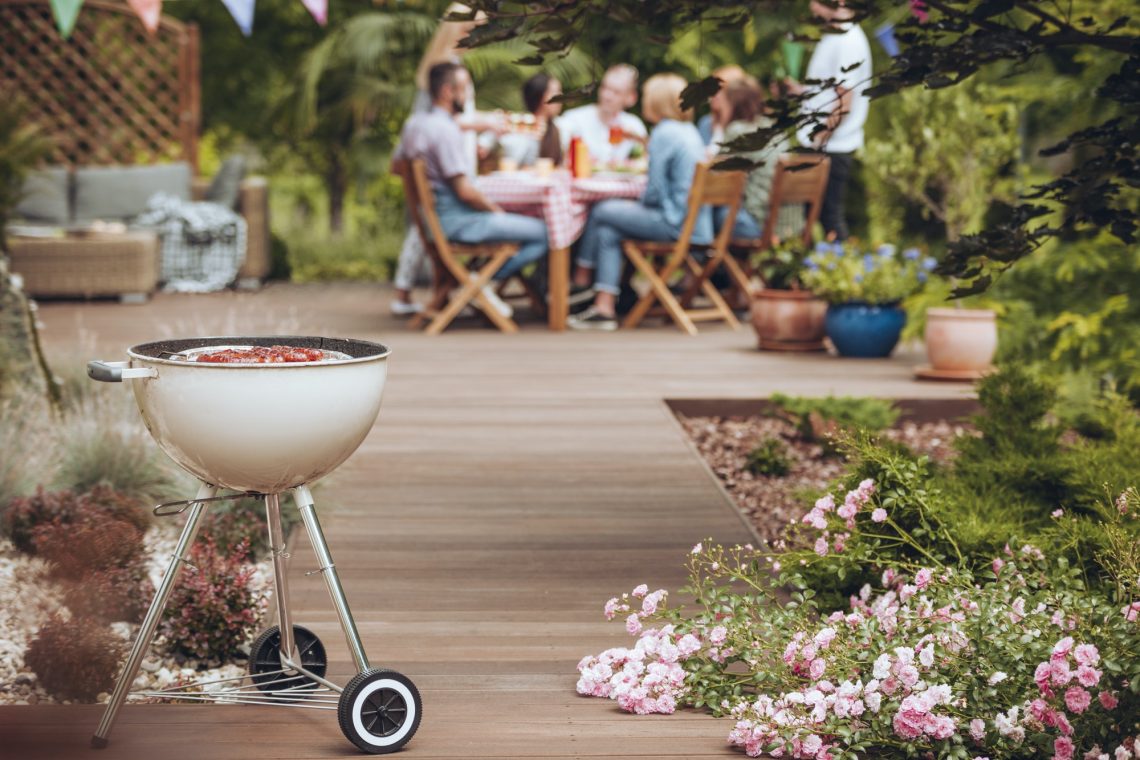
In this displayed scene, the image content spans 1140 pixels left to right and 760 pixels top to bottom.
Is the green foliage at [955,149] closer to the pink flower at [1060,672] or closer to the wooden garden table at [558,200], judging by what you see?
the wooden garden table at [558,200]

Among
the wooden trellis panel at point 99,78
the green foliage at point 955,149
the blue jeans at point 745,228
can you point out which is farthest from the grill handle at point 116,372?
the wooden trellis panel at point 99,78

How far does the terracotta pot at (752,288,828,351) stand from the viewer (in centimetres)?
660

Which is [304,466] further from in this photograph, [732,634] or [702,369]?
[702,369]

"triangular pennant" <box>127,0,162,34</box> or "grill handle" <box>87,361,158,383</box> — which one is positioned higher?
"triangular pennant" <box>127,0,162,34</box>

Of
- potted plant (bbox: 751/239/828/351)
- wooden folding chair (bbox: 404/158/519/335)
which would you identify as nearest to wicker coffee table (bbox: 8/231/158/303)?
wooden folding chair (bbox: 404/158/519/335)

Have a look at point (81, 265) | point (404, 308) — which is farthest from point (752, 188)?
point (81, 265)

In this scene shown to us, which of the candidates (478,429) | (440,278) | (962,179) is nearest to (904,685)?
(478,429)

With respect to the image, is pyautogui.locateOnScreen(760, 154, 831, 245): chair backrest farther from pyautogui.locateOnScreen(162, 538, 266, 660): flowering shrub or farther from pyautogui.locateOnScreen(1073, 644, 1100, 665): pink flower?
pyautogui.locateOnScreen(1073, 644, 1100, 665): pink flower

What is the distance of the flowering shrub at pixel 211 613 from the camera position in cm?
261

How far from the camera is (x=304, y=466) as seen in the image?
204 cm

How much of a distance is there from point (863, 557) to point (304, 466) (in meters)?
0.98

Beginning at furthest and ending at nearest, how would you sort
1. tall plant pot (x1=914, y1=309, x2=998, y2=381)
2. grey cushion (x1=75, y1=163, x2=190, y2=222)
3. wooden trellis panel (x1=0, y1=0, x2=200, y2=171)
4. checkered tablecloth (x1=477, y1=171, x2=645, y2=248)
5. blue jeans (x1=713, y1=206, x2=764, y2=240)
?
wooden trellis panel (x1=0, y1=0, x2=200, y2=171), grey cushion (x1=75, y1=163, x2=190, y2=222), blue jeans (x1=713, y1=206, x2=764, y2=240), checkered tablecloth (x1=477, y1=171, x2=645, y2=248), tall plant pot (x1=914, y1=309, x2=998, y2=381)

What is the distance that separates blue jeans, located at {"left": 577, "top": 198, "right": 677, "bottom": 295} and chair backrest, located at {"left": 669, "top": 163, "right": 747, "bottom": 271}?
13 cm

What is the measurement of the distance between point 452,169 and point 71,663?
15.7 feet
